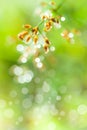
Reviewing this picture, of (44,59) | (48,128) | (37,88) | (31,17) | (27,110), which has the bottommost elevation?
(48,128)

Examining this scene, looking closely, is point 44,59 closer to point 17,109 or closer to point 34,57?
point 34,57

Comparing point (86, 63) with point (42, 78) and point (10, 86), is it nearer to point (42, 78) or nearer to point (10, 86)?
point (42, 78)

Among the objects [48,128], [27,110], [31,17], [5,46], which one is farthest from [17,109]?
[31,17]

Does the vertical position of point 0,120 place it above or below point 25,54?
below

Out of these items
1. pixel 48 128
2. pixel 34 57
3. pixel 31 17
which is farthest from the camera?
pixel 31 17

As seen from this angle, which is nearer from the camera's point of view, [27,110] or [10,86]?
[27,110]

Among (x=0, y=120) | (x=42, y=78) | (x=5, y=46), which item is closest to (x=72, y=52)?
(x=42, y=78)

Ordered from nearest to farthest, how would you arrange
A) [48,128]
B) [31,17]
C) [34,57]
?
[48,128], [34,57], [31,17]
